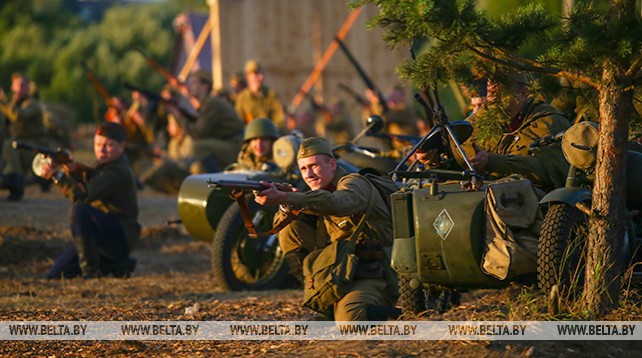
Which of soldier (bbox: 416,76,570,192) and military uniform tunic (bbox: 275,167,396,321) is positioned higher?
soldier (bbox: 416,76,570,192)

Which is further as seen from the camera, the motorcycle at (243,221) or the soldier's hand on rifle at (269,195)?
the motorcycle at (243,221)

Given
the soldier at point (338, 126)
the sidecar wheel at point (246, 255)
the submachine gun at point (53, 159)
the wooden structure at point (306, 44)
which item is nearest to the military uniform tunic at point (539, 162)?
the sidecar wheel at point (246, 255)

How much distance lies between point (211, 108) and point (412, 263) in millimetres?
9973

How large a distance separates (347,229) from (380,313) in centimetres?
57

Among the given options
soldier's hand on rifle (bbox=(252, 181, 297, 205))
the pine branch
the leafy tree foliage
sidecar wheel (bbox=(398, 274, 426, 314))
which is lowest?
sidecar wheel (bbox=(398, 274, 426, 314))

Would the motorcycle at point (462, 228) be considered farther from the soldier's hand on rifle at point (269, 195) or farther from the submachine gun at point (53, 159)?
the submachine gun at point (53, 159)

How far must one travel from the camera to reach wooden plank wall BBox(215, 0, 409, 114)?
30359mm

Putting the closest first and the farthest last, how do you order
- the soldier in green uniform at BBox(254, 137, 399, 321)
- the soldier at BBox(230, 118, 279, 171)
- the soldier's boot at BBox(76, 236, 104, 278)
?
the soldier in green uniform at BBox(254, 137, 399, 321) < the soldier at BBox(230, 118, 279, 171) < the soldier's boot at BBox(76, 236, 104, 278)

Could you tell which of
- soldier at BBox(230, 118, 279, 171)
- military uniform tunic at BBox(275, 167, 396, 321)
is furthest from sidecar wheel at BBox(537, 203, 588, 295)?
soldier at BBox(230, 118, 279, 171)

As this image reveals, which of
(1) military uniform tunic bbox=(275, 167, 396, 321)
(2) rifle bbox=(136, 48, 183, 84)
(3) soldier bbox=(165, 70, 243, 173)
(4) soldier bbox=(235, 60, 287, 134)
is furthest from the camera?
(2) rifle bbox=(136, 48, 183, 84)

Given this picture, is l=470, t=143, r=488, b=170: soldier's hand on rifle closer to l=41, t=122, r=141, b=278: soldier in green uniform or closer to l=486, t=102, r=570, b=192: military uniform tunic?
l=486, t=102, r=570, b=192: military uniform tunic

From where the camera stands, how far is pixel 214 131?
17141mm

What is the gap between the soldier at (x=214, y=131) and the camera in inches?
667

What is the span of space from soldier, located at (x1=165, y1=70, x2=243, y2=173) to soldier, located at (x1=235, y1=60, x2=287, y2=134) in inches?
67.6
